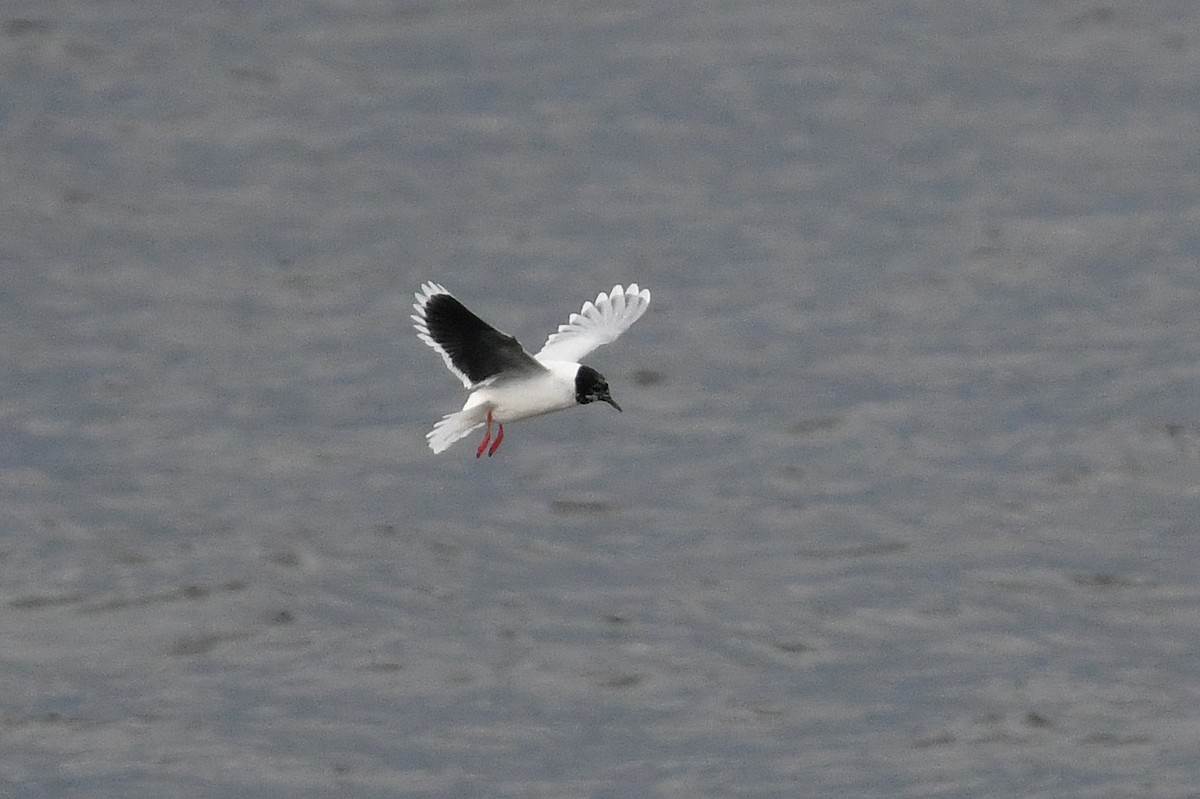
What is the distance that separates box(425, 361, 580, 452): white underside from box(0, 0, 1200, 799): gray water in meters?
7.57

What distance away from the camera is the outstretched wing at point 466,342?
12.9 metres

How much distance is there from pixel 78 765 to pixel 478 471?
498 cm

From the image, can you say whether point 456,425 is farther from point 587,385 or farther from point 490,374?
point 587,385

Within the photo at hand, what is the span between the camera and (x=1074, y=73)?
28359mm

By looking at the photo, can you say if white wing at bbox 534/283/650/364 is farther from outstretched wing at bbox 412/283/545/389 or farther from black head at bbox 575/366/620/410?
outstretched wing at bbox 412/283/545/389

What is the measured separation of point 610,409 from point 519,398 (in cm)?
1156

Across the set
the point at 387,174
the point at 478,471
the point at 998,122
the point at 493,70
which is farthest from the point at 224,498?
the point at 998,122

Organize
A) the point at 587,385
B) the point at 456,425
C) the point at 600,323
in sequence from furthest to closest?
the point at 600,323 → the point at 456,425 → the point at 587,385

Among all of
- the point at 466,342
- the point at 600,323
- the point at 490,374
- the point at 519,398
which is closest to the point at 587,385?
the point at 519,398

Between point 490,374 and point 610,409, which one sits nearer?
point 490,374

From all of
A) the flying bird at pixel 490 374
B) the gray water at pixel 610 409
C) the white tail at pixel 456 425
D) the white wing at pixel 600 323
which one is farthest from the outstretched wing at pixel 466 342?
the gray water at pixel 610 409

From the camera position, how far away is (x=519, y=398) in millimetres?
13141

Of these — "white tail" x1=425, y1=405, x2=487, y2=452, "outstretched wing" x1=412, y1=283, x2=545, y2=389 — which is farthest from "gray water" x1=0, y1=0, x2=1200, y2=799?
"outstretched wing" x1=412, y1=283, x2=545, y2=389

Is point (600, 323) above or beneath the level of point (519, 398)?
beneath
